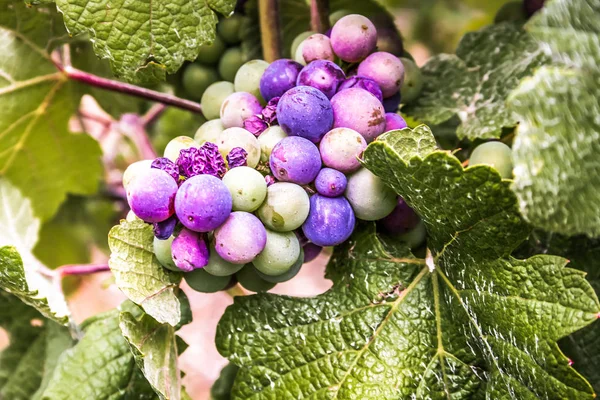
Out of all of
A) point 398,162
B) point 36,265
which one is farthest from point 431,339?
point 36,265

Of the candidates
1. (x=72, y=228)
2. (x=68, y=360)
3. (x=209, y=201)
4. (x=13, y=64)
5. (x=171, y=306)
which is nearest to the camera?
(x=209, y=201)

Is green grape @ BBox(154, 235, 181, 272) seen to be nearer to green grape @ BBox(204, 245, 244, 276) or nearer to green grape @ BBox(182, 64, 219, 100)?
green grape @ BBox(204, 245, 244, 276)

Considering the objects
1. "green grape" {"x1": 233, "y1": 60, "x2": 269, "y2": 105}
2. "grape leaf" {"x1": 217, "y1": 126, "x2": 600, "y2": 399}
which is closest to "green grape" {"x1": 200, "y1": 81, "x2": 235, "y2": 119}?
"green grape" {"x1": 233, "y1": 60, "x2": 269, "y2": 105}

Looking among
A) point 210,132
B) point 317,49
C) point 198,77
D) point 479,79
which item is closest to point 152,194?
point 210,132

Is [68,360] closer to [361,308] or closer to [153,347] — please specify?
[153,347]

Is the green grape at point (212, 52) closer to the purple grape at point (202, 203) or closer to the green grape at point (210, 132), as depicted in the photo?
the green grape at point (210, 132)

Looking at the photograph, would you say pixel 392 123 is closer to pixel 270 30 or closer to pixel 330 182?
pixel 330 182
